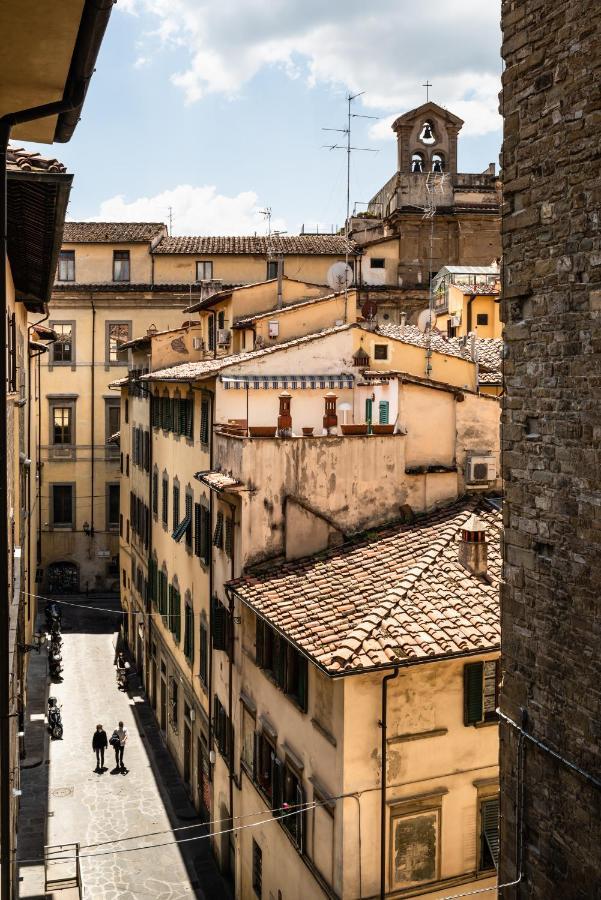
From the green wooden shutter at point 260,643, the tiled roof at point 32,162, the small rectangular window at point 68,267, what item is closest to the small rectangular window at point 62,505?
the small rectangular window at point 68,267

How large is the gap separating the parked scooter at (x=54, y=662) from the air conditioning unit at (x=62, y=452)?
11860 millimetres

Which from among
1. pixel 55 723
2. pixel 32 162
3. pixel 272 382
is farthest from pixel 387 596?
pixel 55 723

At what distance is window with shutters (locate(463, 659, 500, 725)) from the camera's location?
12.5 meters

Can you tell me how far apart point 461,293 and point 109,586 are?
68.1 ft

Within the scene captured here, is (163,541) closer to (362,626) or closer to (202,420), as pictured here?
(202,420)

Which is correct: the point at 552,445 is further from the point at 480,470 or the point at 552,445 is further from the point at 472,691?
the point at 480,470

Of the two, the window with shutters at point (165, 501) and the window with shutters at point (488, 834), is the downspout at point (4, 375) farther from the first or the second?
the window with shutters at point (165, 501)

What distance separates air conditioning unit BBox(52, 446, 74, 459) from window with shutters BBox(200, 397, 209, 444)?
71.2ft

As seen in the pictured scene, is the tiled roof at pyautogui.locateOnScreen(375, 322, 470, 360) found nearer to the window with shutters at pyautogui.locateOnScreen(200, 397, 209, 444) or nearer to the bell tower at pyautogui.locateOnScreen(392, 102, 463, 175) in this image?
the window with shutters at pyautogui.locateOnScreen(200, 397, 209, 444)

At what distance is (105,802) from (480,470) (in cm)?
1173

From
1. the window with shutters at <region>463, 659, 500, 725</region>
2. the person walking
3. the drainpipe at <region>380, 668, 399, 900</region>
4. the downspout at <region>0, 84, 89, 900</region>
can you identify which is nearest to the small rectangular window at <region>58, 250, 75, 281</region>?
the person walking

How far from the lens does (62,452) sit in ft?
133

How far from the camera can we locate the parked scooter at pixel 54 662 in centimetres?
2911

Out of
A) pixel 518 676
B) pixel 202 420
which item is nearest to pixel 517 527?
pixel 518 676
